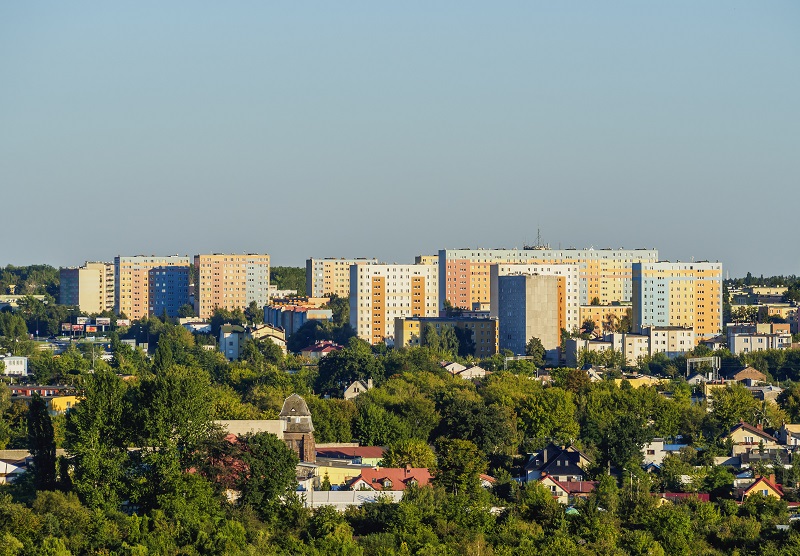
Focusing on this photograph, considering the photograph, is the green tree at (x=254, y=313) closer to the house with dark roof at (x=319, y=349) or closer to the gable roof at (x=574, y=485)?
the house with dark roof at (x=319, y=349)

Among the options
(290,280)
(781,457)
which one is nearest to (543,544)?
(781,457)

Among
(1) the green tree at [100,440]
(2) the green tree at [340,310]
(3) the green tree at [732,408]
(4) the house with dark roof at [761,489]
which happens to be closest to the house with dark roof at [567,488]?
(4) the house with dark roof at [761,489]

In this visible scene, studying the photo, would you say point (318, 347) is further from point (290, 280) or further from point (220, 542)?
point (220, 542)

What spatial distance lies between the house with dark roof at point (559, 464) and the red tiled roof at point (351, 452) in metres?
2.30

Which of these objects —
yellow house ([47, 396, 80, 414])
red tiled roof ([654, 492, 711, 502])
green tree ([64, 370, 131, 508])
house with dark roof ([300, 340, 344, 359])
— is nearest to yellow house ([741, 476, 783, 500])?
red tiled roof ([654, 492, 711, 502])

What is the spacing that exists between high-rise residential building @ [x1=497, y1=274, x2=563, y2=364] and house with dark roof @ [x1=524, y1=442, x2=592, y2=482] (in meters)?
24.3

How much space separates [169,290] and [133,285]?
157 cm

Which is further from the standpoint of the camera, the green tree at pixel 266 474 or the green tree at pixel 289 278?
the green tree at pixel 289 278

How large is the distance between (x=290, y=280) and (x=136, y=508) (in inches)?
2518

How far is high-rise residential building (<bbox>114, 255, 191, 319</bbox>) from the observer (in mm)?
78000

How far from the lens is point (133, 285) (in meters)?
78.2

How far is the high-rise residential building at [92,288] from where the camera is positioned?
80.6 metres

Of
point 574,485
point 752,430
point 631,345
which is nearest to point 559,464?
point 574,485

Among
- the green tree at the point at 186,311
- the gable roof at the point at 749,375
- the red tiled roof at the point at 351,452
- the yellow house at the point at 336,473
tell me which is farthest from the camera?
the green tree at the point at 186,311
